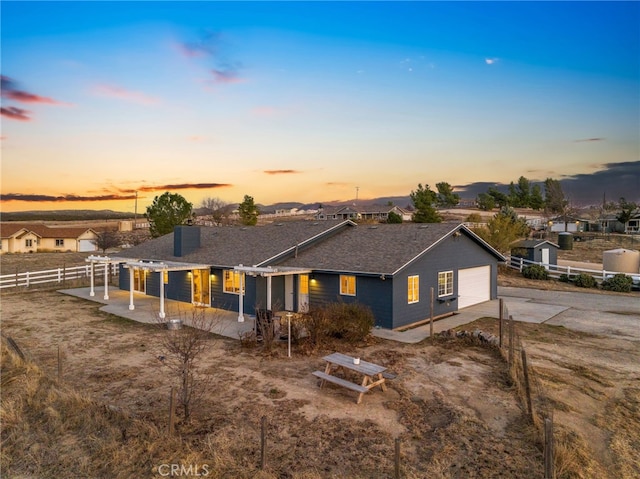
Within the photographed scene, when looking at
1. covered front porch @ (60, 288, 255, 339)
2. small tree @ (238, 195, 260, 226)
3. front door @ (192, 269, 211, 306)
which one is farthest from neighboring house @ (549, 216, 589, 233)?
covered front porch @ (60, 288, 255, 339)

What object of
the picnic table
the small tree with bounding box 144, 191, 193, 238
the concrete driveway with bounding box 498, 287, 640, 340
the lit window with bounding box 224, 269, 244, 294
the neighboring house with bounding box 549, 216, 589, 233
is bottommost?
the concrete driveway with bounding box 498, 287, 640, 340

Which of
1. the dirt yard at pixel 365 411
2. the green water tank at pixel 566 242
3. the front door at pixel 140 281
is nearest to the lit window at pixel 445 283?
the dirt yard at pixel 365 411

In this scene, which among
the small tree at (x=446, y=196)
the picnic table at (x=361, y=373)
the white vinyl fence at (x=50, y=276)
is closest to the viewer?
the picnic table at (x=361, y=373)

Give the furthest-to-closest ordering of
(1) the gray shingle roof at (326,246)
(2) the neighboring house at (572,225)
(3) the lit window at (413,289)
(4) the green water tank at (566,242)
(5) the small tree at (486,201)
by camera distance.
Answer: (5) the small tree at (486,201) < (2) the neighboring house at (572,225) < (4) the green water tank at (566,242) < (1) the gray shingle roof at (326,246) < (3) the lit window at (413,289)

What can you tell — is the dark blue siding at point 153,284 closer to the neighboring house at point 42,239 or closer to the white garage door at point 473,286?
the white garage door at point 473,286

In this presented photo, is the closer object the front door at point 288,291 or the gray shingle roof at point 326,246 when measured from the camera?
the gray shingle roof at point 326,246

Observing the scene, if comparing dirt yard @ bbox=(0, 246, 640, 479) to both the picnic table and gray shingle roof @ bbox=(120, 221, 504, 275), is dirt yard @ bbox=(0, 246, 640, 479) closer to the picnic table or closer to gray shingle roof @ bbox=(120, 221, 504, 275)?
the picnic table

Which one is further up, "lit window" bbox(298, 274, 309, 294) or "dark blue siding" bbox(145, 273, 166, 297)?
"lit window" bbox(298, 274, 309, 294)

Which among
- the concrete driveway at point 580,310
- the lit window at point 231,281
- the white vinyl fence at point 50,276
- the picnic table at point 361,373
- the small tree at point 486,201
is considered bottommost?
the concrete driveway at point 580,310
